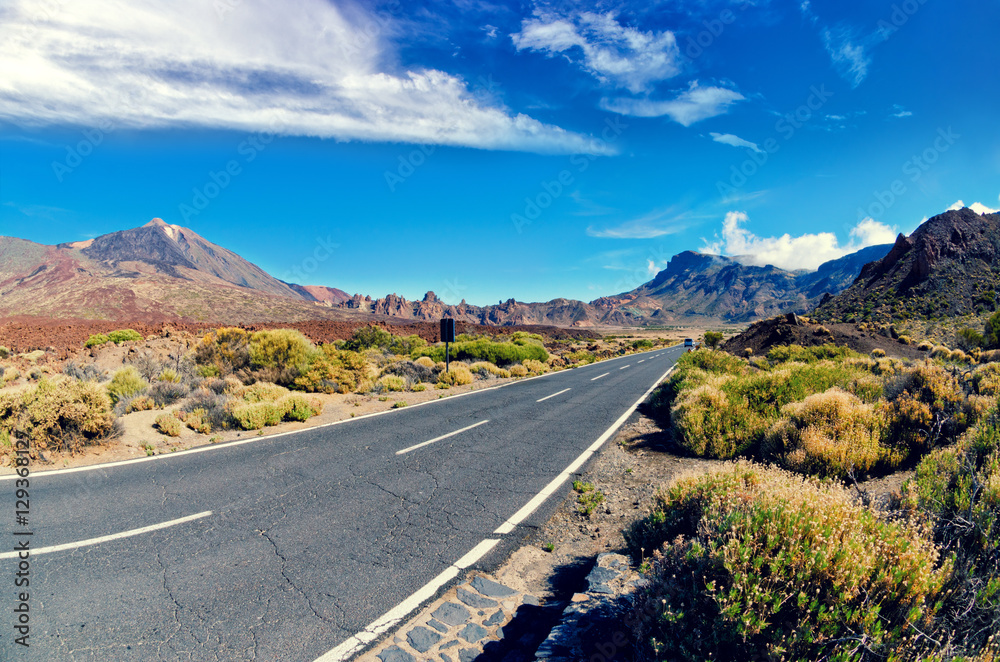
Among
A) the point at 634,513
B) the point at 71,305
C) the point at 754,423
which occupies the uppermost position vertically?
the point at 71,305

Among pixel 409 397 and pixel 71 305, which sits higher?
pixel 71 305

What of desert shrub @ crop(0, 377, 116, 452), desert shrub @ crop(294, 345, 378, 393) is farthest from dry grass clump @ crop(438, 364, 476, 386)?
desert shrub @ crop(0, 377, 116, 452)

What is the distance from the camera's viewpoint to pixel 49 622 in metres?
3.22

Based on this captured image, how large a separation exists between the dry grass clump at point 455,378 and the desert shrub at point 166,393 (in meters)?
8.54

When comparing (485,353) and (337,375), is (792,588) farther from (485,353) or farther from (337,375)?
(485,353)

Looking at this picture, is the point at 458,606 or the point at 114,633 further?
the point at 458,606

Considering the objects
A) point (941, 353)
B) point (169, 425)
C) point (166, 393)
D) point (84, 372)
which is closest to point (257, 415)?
point (169, 425)

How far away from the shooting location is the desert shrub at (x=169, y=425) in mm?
8820

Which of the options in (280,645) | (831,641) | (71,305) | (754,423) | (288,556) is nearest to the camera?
(831,641)

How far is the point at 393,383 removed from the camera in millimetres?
15641

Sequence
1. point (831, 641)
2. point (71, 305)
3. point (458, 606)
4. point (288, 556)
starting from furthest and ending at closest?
Answer: point (71, 305)
point (288, 556)
point (458, 606)
point (831, 641)

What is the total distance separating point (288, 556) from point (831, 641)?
437 cm

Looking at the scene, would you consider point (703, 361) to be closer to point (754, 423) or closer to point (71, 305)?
point (754, 423)

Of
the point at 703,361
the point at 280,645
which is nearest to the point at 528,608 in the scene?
the point at 280,645
